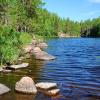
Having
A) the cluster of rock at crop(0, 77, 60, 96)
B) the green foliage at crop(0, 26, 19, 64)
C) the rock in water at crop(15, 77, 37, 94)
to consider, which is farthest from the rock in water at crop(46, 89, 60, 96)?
the green foliage at crop(0, 26, 19, 64)

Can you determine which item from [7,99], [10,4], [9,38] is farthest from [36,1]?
[7,99]

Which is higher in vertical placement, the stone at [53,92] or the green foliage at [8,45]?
the green foliage at [8,45]

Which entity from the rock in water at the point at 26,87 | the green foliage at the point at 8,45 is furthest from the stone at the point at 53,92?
the green foliage at the point at 8,45

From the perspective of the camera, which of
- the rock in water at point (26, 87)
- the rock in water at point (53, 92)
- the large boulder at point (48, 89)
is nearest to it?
the rock in water at point (26, 87)

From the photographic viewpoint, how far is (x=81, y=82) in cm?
2562

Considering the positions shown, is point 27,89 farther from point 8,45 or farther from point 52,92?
point 8,45

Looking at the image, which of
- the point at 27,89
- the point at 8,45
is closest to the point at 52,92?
the point at 27,89

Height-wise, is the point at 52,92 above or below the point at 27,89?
below

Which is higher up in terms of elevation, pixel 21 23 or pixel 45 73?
pixel 21 23

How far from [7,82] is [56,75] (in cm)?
549

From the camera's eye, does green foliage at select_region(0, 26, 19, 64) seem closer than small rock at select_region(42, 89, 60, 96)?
No

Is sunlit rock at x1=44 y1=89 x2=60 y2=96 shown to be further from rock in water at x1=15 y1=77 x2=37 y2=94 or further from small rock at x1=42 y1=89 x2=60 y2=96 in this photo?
rock in water at x1=15 y1=77 x2=37 y2=94

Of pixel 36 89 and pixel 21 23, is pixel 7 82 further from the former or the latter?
pixel 21 23

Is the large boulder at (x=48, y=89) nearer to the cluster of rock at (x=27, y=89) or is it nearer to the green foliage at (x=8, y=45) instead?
the cluster of rock at (x=27, y=89)
